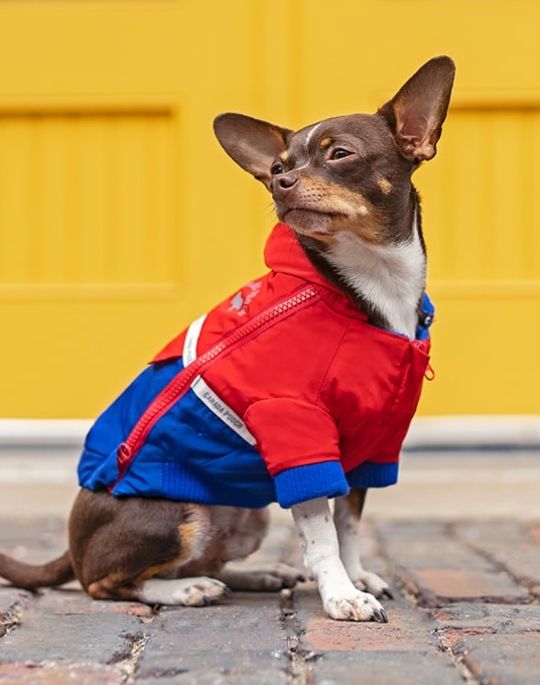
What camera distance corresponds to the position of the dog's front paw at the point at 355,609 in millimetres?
3082

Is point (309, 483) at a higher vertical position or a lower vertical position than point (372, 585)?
higher

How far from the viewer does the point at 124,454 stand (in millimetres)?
3445

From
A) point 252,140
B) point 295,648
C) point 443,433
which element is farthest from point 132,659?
point 443,433

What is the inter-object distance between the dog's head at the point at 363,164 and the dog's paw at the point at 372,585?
906 mm

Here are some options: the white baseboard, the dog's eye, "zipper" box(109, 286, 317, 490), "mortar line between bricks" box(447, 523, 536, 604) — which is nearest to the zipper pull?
"zipper" box(109, 286, 317, 490)

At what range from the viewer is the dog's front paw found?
3082 millimetres

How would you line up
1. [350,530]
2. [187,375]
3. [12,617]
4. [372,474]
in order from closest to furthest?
[12,617] < [187,375] < [372,474] < [350,530]

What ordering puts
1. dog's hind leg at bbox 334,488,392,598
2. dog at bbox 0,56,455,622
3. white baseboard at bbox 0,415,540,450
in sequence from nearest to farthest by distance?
dog at bbox 0,56,455,622 → dog's hind leg at bbox 334,488,392,598 → white baseboard at bbox 0,415,540,450

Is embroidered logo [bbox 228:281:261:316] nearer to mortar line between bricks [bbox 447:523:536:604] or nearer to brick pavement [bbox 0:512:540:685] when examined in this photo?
brick pavement [bbox 0:512:540:685]

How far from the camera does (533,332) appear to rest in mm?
5316

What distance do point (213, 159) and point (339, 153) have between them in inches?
83.1

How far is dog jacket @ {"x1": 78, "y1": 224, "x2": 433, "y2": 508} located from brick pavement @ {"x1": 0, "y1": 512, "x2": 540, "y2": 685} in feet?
1.00

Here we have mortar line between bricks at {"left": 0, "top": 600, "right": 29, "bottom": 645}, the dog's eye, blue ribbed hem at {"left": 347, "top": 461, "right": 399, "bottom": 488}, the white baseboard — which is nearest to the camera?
mortar line between bricks at {"left": 0, "top": 600, "right": 29, "bottom": 645}

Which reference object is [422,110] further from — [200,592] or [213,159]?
[213,159]
